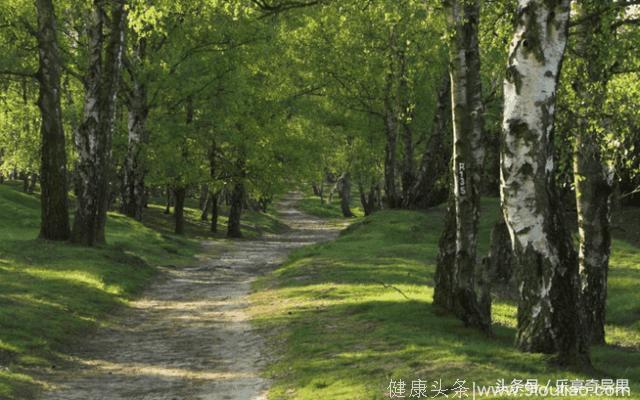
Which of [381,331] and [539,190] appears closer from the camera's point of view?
[539,190]

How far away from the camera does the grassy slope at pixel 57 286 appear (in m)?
14.6

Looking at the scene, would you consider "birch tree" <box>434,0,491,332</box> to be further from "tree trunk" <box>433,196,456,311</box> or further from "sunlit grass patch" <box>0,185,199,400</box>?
"sunlit grass patch" <box>0,185,199,400</box>

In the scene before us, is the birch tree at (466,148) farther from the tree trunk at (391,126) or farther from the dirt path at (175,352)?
the tree trunk at (391,126)

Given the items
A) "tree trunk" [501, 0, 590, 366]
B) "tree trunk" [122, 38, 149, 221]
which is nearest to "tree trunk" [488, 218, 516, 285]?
"tree trunk" [501, 0, 590, 366]

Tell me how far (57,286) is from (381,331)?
10812mm

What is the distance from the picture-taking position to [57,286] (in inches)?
840

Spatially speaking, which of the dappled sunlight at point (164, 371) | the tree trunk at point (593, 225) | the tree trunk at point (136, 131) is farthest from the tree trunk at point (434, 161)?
the dappled sunlight at point (164, 371)

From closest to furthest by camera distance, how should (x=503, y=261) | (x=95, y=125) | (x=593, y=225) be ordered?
(x=593, y=225), (x=503, y=261), (x=95, y=125)

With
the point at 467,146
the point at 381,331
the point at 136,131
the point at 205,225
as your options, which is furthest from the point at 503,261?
the point at 205,225

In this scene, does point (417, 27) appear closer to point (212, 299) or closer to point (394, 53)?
point (394, 53)

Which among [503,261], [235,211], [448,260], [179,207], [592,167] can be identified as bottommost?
[503,261]

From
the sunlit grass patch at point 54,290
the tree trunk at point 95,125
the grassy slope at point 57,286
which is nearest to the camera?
the sunlit grass patch at point 54,290

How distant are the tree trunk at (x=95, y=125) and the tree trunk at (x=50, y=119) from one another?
0.81 m

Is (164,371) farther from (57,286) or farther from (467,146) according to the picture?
(57,286)
